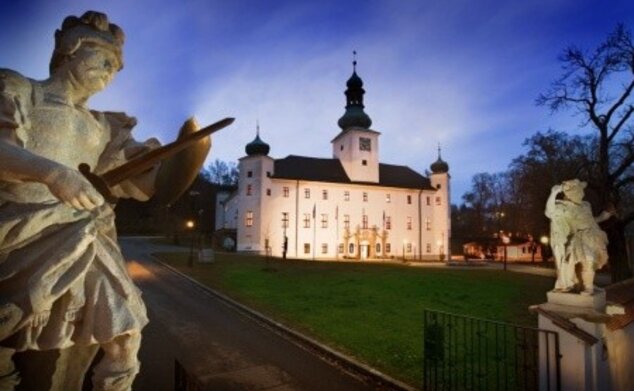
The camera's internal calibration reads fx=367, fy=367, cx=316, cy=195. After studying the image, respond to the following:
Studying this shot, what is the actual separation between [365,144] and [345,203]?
33.5ft

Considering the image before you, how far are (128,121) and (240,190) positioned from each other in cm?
4872

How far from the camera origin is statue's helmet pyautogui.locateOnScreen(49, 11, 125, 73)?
2.14 meters

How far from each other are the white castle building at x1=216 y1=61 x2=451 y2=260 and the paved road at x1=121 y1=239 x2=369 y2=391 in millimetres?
32715

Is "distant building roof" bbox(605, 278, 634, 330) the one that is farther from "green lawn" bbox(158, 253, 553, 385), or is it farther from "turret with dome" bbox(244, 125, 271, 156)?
"turret with dome" bbox(244, 125, 271, 156)

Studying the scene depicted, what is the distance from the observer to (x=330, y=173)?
180ft

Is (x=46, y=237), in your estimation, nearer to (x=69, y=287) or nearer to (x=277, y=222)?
(x=69, y=287)

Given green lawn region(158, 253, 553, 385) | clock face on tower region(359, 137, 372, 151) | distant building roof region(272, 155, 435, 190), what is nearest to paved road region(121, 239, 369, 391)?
green lawn region(158, 253, 553, 385)

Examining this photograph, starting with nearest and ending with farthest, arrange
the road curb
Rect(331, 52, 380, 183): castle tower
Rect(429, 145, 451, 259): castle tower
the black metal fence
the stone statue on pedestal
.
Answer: the black metal fence < the stone statue on pedestal < the road curb < Rect(331, 52, 380, 183): castle tower < Rect(429, 145, 451, 259): castle tower

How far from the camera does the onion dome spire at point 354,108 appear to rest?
57.3 m

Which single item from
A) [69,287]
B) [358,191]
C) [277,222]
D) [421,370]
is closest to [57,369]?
[69,287]

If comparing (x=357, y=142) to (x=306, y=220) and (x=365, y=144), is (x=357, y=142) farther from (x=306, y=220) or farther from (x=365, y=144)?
(x=306, y=220)

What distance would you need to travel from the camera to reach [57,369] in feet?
6.09

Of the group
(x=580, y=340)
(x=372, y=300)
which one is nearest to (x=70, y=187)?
(x=580, y=340)

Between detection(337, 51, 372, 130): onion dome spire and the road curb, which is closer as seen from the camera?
the road curb
